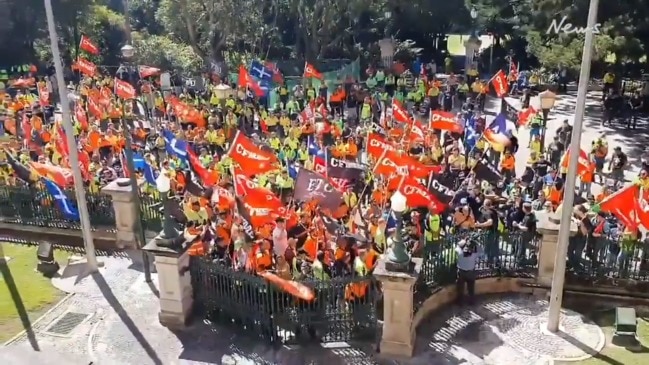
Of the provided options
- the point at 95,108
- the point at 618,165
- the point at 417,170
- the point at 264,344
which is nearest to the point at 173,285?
the point at 264,344

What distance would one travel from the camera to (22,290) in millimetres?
14602

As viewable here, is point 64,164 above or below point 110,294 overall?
above

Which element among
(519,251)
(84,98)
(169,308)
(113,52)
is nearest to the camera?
(169,308)

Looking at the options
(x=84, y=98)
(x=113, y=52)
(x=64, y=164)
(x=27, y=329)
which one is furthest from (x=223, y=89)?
(x=113, y=52)

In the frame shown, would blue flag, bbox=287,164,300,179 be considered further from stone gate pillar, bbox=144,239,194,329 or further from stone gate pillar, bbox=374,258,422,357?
stone gate pillar, bbox=374,258,422,357

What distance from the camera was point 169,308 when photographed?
13047mm

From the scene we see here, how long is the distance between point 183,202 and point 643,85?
22407mm

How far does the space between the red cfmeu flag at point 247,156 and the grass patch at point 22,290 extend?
4677 mm

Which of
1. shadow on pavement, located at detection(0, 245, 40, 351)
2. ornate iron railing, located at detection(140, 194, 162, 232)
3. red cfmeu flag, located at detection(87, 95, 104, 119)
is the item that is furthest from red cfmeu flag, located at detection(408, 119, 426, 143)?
red cfmeu flag, located at detection(87, 95, 104, 119)

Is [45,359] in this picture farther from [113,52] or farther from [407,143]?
[113,52]

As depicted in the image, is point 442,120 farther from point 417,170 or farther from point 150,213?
point 150,213

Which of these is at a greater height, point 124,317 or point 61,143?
point 61,143

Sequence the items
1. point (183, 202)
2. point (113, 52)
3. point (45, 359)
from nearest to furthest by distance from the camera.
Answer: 1. point (45, 359)
2. point (183, 202)
3. point (113, 52)

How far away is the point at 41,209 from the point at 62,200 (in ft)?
3.67
